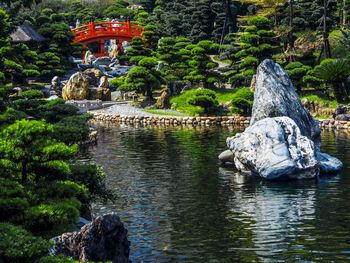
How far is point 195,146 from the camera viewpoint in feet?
122

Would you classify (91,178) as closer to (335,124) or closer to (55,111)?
(55,111)

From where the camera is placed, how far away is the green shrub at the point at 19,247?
1040cm

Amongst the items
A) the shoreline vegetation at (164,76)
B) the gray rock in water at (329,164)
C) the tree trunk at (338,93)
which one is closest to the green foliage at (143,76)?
the shoreline vegetation at (164,76)

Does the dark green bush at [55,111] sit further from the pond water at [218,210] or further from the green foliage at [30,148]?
the green foliage at [30,148]

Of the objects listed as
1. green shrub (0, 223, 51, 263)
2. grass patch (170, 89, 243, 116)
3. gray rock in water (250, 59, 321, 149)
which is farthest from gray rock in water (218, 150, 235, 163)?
green shrub (0, 223, 51, 263)

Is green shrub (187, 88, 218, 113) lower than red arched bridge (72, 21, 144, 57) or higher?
lower

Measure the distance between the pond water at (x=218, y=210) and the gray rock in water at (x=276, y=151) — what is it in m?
0.60

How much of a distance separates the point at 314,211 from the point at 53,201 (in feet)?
36.0

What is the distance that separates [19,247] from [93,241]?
3.02 metres

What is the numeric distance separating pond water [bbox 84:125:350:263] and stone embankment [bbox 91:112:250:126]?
1425cm

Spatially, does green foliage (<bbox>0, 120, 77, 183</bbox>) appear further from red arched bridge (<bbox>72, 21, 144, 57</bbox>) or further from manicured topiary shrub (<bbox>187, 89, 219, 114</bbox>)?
red arched bridge (<bbox>72, 21, 144, 57</bbox>)

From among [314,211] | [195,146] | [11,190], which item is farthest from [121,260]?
[195,146]

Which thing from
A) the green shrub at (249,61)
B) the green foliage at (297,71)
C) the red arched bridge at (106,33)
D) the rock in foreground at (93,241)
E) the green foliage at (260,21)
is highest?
the red arched bridge at (106,33)

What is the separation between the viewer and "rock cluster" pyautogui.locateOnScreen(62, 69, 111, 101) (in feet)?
195
